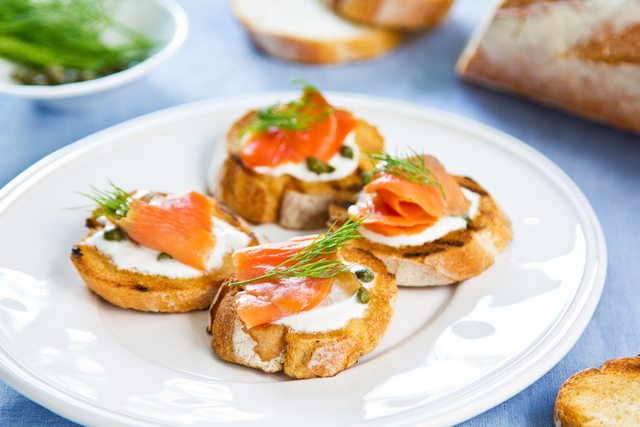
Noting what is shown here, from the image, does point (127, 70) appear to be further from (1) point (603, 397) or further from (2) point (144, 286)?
(1) point (603, 397)

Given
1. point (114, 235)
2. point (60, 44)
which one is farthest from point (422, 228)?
point (60, 44)

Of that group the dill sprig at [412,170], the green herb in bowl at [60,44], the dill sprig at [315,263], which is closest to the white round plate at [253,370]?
the dill sprig at [315,263]

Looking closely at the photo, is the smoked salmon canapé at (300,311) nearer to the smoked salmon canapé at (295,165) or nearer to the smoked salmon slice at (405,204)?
the smoked salmon slice at (405,204)

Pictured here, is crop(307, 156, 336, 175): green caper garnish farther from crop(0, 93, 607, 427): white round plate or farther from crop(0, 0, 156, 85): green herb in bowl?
crop(0, 0, 156, 85): green herb in bowl

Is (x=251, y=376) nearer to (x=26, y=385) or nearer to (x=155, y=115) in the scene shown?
(x=26, y=385)

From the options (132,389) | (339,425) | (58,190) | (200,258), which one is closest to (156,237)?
(200,258)

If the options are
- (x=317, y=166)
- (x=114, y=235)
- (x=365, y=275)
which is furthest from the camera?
(x=317, y=166)
